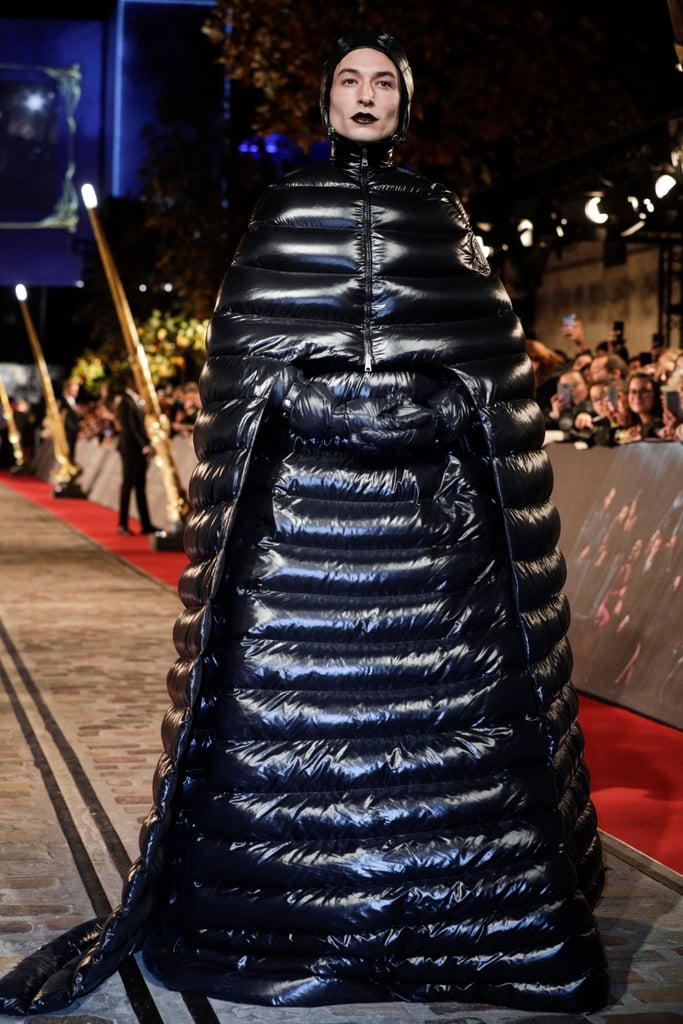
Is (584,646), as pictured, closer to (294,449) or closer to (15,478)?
(294,449)

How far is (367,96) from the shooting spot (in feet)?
13.2

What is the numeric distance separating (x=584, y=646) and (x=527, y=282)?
32.9ft

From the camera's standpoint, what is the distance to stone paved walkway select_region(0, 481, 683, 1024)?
373 centimetres

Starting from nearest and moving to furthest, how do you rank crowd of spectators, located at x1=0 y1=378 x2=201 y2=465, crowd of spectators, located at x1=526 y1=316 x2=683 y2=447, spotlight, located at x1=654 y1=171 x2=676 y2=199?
crowd of spectators, located at x1=526 y1=316 x2=683 y2=447, spotlight, located at x1=654 y1=171 x2=676 y2=199, crowd of spectators, located at x1=0 y1=378 x2=201 y2=465

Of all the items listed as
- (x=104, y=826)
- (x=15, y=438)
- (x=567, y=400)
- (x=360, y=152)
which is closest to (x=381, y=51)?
(x=360, y=152)

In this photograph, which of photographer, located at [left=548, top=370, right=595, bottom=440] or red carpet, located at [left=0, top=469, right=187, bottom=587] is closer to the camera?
photographer, located at [left=548, top=370, right=595, bottom=440]

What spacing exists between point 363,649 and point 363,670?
0.18ft

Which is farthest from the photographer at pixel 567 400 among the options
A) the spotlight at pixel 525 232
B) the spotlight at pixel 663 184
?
the spotlight at pixel 525 232

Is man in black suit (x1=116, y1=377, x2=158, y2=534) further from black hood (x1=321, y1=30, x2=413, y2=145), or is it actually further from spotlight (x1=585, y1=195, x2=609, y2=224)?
black hood (x1=321, y1=30, x2=413, y2=145)

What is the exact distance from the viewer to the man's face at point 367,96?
13.2ft

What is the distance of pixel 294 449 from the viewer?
13.2ft

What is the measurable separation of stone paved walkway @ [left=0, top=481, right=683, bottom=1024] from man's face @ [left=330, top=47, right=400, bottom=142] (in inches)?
86.5

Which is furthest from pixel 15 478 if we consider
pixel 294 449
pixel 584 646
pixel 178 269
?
pixel 294 449

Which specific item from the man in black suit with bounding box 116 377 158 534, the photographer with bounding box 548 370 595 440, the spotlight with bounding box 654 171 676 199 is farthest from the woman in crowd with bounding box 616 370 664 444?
the man in black suit with bounding box 116 377 158 534
